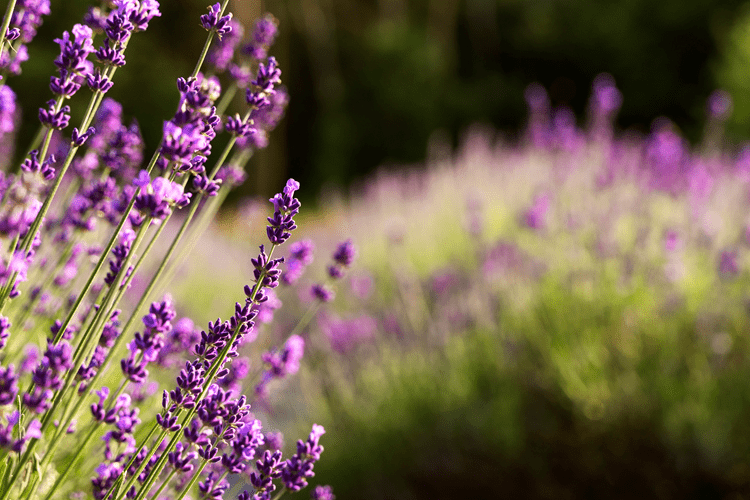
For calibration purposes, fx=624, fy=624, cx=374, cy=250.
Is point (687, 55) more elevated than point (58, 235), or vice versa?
point (687, 55)

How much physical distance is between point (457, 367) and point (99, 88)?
2822mm

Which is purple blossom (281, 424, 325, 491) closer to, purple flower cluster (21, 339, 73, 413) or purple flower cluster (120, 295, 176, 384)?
purple flower cluster (120, 295, 176, 384)

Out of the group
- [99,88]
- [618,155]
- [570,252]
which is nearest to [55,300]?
[99,88]

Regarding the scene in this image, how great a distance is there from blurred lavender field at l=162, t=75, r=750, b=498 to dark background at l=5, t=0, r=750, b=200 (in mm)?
9418

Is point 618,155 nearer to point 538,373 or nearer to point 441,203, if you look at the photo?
point 441,203

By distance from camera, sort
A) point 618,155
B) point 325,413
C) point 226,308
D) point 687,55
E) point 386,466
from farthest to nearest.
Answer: point 687,55 → point 226,308 → point 618,155 → point 325,413 → point 386,466

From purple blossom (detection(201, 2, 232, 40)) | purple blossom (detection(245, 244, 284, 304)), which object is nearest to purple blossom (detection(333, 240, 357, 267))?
purple blossom (detection(245, 244, 284, 304))

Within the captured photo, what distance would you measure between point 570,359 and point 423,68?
1383cm

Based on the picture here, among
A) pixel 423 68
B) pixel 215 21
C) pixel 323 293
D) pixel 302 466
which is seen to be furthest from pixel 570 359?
pixel 423 68

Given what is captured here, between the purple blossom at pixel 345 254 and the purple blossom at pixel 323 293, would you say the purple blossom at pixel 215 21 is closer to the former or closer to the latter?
the purple blossom at pixel 345 254

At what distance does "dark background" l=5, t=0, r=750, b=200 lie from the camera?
14.5 meters

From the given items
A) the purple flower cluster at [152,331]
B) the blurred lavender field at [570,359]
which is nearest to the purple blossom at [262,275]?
the purple flower cluster at [152,331]

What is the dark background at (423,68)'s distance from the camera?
47.5ft

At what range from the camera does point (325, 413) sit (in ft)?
12.6
